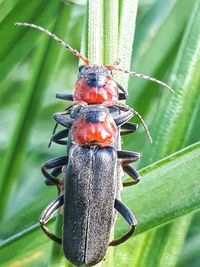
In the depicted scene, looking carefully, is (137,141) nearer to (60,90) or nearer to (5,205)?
(5,205)

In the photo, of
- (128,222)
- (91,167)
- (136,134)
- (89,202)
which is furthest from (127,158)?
(136,134)

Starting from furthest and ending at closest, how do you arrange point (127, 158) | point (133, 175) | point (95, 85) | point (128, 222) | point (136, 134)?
point (136, 134), point (95, 85), point (127, 158), point (133, 175), point (128, 222)

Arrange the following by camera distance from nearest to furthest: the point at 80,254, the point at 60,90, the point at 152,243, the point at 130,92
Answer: the point at 80,254 < the point at 152,243 < the point at 130,92 < the point at 60,90

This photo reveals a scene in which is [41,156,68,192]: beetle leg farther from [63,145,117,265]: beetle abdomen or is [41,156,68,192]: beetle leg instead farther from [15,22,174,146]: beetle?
[15,22,174,146]: beetle

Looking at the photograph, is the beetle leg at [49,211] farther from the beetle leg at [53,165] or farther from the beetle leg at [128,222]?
the beetle leg at [128,222]

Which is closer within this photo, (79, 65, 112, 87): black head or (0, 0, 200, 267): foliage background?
(0, 0, 200, 267): foliage background

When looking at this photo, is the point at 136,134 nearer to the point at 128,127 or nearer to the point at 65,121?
the point at 128,127

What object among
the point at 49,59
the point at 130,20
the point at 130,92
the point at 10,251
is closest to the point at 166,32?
the point at 130,92

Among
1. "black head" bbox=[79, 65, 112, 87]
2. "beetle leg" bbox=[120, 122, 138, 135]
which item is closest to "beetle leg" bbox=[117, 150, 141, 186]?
"beetle leg" bbox=[120, 122, 138, 135]
